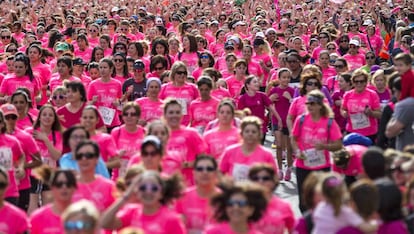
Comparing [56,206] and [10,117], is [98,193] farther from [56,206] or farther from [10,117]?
[10,117]

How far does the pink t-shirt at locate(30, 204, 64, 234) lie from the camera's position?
23.8 ft

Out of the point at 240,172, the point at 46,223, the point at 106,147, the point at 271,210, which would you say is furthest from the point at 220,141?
the point at 46,223

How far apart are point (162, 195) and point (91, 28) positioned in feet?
41.3

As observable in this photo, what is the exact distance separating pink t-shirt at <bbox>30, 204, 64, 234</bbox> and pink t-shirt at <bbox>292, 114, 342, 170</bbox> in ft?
11.8

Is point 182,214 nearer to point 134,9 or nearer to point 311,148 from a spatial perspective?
point 311,148

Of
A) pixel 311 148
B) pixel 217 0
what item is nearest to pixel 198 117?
pixel 311 148

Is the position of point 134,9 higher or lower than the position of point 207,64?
higher

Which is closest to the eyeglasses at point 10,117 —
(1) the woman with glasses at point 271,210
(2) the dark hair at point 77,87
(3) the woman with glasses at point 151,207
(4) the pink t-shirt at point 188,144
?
(2) the dark hair at point 77,87

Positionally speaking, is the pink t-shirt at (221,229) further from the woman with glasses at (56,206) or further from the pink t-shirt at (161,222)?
the woman with glasses at (56,206)

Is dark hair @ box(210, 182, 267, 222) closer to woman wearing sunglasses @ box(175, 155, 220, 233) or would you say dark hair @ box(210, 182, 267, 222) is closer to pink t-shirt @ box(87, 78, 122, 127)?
woman wearing sunglasses @ box(175, 155, 220, 233)

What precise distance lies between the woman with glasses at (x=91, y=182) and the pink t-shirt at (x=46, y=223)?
0.49m

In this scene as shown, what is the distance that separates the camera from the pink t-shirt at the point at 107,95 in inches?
494

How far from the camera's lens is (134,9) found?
28266 mm

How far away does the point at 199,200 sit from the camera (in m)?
7.59
